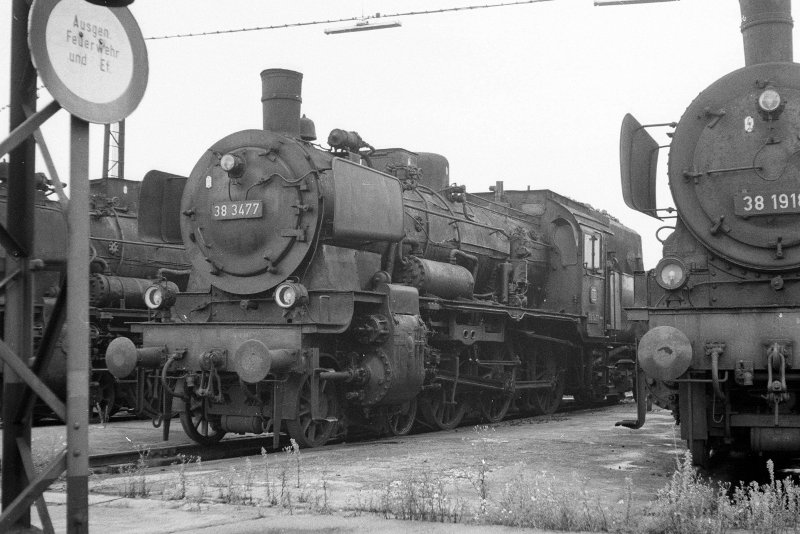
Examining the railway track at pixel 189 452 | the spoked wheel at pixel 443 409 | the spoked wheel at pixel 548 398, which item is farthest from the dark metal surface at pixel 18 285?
the spoked wheel at pixel 548 398

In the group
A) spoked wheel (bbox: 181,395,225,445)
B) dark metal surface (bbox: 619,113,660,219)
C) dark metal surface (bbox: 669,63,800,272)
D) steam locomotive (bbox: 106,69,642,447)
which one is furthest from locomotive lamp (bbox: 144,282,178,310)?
dark metal surface (bbox: 669,63,800,272)

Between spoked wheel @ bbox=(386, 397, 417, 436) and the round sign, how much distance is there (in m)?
8.18

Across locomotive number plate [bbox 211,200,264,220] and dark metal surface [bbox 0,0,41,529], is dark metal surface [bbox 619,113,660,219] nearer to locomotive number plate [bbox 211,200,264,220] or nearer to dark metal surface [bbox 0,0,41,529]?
locomotive number plate [bbox 211,200,264,220]

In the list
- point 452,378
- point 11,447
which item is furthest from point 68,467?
point 452,378

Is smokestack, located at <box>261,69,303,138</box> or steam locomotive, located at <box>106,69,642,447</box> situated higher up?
smokestack, located at <box>261,69,303,138</box>

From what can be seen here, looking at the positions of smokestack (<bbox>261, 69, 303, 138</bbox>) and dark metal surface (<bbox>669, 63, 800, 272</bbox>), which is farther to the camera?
smokestack (<bbox>261, 69, 303, 138</bbox>)

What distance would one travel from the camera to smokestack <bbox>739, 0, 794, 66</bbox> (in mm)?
7922

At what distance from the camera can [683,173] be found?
315 inches

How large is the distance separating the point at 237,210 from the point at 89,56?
705 centimetres

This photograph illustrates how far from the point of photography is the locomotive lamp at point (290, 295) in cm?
1017

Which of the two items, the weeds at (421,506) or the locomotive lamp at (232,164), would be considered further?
the locomotive lamp at (232,164)

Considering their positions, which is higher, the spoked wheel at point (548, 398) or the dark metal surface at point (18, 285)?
the dark metal surface at point (18, 285)

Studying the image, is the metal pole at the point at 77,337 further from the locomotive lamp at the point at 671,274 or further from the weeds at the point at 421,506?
the locomotive lamp at the point at 671,274

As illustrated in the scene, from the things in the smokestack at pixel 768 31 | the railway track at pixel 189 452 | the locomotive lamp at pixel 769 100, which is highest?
the smokestack at pixel 768 31
